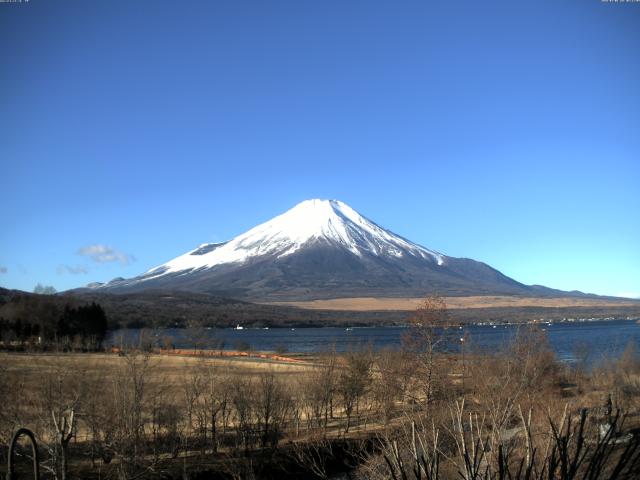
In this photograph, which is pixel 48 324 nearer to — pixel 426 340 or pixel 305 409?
pixel 305 409

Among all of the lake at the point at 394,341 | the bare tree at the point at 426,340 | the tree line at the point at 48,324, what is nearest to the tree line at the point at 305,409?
the bare tree at the point at 426,340

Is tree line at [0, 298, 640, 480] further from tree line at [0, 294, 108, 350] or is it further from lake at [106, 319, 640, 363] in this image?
tree line at [0, 294, 108, 350]

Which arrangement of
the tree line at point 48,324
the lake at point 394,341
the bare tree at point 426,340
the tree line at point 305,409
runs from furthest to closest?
the tree line at point 48,324
the lake at point 394,341
the bare tree at point 426,340
the tree line at point 305,409

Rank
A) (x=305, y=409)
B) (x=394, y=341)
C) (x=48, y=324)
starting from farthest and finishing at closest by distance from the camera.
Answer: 1. (x=394, y=341)
2. (x=48, y=324)
3. (x=305, y=409)

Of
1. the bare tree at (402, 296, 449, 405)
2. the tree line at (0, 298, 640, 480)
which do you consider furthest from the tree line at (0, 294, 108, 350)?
the bare tree at (402, 296, 449, 405)

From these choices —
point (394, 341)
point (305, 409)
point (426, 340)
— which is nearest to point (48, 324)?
point (394, 341)

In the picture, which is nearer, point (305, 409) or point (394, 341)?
point (305, 409)

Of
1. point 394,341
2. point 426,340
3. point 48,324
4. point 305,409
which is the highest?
point 426,340

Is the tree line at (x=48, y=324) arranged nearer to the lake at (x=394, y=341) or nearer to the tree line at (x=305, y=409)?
the lake at (x=394, y=341)

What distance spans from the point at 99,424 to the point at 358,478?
990 centimetres

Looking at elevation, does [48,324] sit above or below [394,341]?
above

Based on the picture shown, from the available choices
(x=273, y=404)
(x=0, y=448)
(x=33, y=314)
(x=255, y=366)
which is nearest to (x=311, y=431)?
(x=273, y=404)

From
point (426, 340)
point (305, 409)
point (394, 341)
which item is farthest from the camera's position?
Answer: point (394, 341)

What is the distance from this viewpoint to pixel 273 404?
28906 mm
